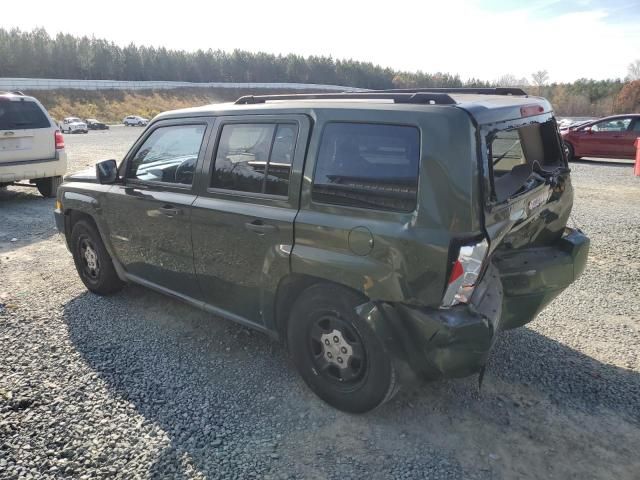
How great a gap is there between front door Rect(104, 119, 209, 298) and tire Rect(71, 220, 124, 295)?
0.29 m

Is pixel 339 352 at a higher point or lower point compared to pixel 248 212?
lower

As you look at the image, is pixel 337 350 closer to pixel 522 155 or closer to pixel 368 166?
pixel 368 166

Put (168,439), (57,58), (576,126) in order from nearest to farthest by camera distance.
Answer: (168,439), (576,126), (57,58)

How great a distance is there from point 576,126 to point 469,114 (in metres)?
15.1

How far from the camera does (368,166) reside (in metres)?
2.80

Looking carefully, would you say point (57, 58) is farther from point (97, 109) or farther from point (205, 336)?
point (205, 336)

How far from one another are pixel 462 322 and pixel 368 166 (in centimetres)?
99

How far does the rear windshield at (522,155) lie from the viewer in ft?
9.84

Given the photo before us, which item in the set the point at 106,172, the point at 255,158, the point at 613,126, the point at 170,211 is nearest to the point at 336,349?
the point at 255,158

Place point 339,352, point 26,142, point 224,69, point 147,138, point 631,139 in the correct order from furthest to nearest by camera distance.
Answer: point 224,69 < point 631,139 < point 26,142 < point 147,138 < point 339,352

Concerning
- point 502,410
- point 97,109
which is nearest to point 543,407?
point 502,410

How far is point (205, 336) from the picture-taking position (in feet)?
13.3

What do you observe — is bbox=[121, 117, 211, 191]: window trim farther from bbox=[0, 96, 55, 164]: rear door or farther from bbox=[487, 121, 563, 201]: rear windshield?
bbox=[0, 96, 55, 164]: rear door

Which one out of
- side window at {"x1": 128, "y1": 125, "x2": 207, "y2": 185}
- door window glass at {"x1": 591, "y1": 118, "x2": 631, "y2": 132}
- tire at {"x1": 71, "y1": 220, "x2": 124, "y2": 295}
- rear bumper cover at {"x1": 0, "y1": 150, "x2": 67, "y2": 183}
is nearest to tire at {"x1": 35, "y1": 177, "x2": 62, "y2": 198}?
rear bumper cover at {"x1": 0, "y1": 150, "x2": 67, "y2": 183}
